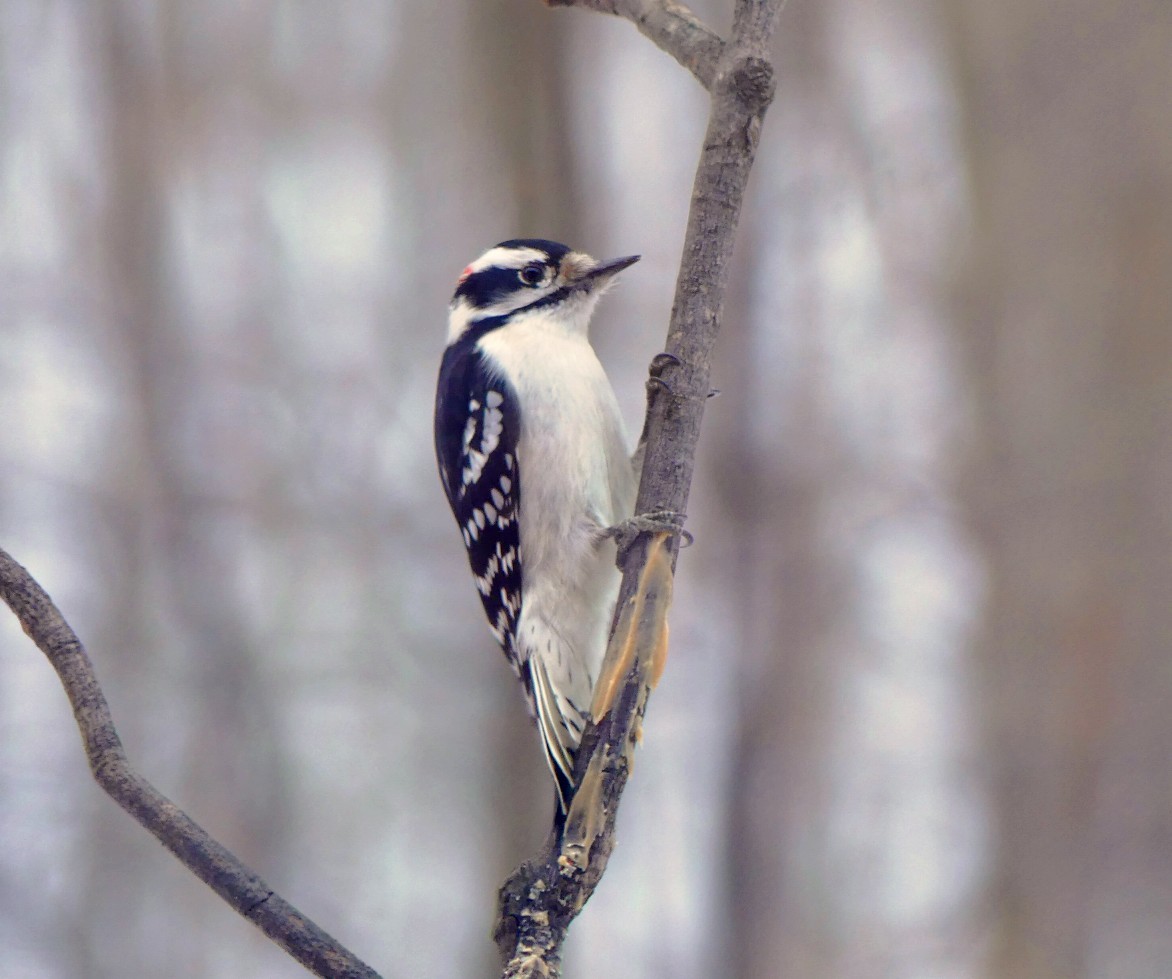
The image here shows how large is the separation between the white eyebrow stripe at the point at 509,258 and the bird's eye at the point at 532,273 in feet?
0.05

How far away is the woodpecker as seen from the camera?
315 cm

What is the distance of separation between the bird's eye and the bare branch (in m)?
0.83

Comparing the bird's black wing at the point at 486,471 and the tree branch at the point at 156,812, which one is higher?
the bird's black wing at the point at 486,471

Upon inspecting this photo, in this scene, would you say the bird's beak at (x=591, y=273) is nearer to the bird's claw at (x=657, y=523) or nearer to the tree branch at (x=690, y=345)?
the tree branch at (x=690, y=345)

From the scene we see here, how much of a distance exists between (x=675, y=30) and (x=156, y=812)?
6.66ft

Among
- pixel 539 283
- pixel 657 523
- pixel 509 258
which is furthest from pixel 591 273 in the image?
pixel 657 523

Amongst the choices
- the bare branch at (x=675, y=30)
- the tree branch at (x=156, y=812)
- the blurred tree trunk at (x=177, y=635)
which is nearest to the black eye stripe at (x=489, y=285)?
the bare branch at (x=675, y=30)

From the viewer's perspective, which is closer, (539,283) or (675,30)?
(675,30)

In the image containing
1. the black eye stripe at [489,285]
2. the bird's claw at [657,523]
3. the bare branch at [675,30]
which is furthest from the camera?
the black eye stripe at [489,285]

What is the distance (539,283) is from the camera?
3.51m

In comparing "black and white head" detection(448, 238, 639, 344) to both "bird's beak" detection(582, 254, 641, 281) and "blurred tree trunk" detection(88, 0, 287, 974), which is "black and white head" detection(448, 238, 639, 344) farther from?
"blurred tree trunk" detection(88, 0, 287, 974)

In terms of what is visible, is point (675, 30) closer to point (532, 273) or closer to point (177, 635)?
point (532, 273)

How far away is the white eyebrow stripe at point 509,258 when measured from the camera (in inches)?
138

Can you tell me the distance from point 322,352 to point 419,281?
2.21 feet
